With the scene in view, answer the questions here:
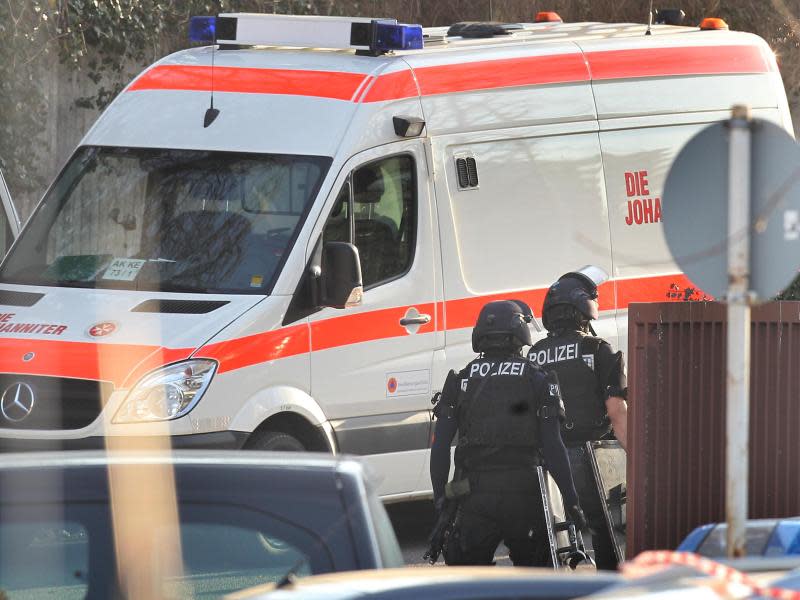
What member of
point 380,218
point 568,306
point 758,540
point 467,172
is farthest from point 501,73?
point 758,540

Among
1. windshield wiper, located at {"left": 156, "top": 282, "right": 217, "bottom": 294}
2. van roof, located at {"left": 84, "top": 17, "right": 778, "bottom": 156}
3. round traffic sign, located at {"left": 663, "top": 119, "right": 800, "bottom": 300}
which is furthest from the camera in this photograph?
van roof, located at {"left": 84, "top": 17, "right": 778, "bottom": 156}

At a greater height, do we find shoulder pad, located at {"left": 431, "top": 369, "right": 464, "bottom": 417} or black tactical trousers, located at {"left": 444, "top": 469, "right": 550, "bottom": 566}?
shoulder pad, located at {"left": 431, "top": 369, "right": 464, "bottom": 417}

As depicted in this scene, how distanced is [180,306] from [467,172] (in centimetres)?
187

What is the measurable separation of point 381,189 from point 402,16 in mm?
8490

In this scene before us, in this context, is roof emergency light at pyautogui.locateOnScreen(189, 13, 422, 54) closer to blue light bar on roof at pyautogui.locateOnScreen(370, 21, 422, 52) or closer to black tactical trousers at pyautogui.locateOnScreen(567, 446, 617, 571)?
blue light bar on roof at pyautogui.locateOnScreen(370, 21, 422, 52)

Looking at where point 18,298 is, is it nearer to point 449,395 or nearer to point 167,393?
point 167,393

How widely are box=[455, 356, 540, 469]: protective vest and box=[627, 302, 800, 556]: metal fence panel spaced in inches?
21.6

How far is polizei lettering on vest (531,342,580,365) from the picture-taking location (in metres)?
6.89

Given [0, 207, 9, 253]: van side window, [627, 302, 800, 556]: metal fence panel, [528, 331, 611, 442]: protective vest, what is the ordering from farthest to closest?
[0, 207, 9, 253]: van side window → [528, 331, 611, 442]: protective vest → [627, 302, 800, 556]: metal fence panel

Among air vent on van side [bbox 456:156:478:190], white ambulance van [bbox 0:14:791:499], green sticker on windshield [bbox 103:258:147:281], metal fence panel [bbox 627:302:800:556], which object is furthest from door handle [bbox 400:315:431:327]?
metal fence panel [bbox 627:302:800:556]

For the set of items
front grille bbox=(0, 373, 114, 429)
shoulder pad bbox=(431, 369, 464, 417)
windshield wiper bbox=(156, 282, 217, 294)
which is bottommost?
front grille bbox=(0, 373, 114, 429)

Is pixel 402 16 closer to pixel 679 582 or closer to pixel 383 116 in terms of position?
pixel 383 116

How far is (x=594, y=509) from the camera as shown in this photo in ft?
21.5

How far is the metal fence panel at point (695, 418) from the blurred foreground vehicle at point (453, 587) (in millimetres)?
3139
